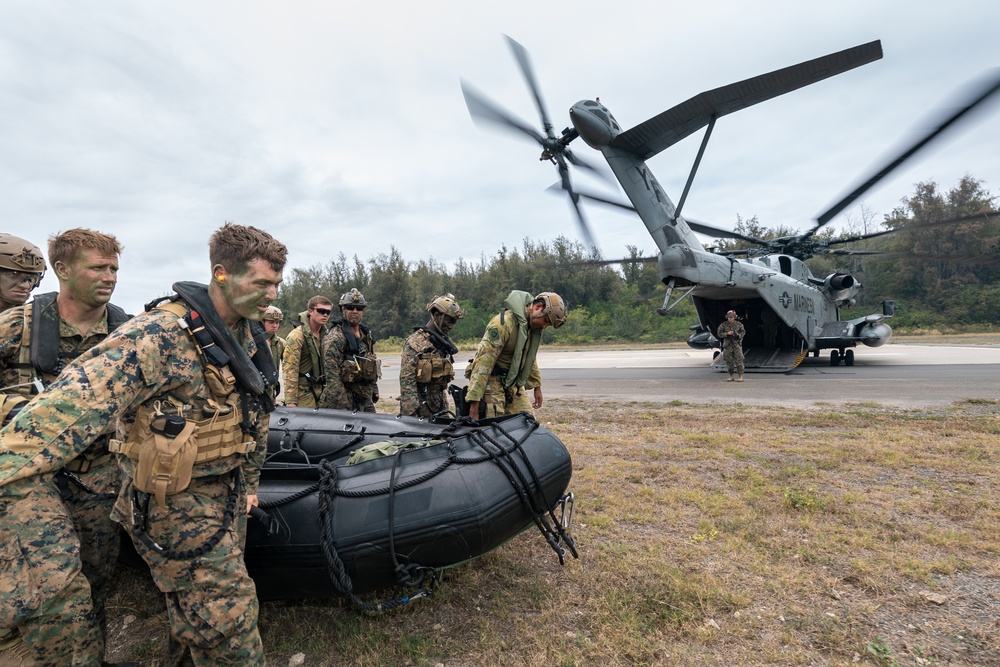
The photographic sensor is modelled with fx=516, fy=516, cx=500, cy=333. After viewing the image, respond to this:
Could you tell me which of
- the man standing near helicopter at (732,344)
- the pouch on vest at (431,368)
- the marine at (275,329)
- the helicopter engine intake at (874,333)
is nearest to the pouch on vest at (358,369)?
the pouch on vest at (431,368)

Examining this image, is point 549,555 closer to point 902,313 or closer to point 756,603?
point 756,603

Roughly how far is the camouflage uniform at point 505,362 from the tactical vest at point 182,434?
2.10 m

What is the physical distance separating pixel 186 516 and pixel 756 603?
2471 mm

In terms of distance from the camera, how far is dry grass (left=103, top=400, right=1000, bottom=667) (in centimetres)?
218

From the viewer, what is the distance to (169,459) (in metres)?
1.63

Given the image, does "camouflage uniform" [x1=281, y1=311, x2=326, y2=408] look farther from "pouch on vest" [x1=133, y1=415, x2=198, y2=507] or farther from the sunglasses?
"pouch on vest" [x1=133, y1=415, x2=198, y2=507]

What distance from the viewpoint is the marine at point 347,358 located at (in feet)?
15.0

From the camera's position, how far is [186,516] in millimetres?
1732

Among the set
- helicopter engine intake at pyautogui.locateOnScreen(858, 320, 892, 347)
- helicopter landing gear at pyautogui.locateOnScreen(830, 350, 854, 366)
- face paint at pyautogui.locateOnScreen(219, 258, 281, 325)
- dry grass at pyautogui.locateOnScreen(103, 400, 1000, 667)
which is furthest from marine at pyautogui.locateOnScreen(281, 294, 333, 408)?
helicopter landing gear at pyautogui.locateOnScreen(830, 350, 854, 366)

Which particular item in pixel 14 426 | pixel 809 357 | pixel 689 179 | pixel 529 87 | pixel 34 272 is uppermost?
pixel 529 87

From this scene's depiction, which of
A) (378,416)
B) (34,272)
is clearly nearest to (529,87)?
(378,416)

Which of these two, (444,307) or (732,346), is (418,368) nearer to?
(444,307)

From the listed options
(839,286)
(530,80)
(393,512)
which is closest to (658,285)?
(839,286)

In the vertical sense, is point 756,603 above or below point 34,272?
below
